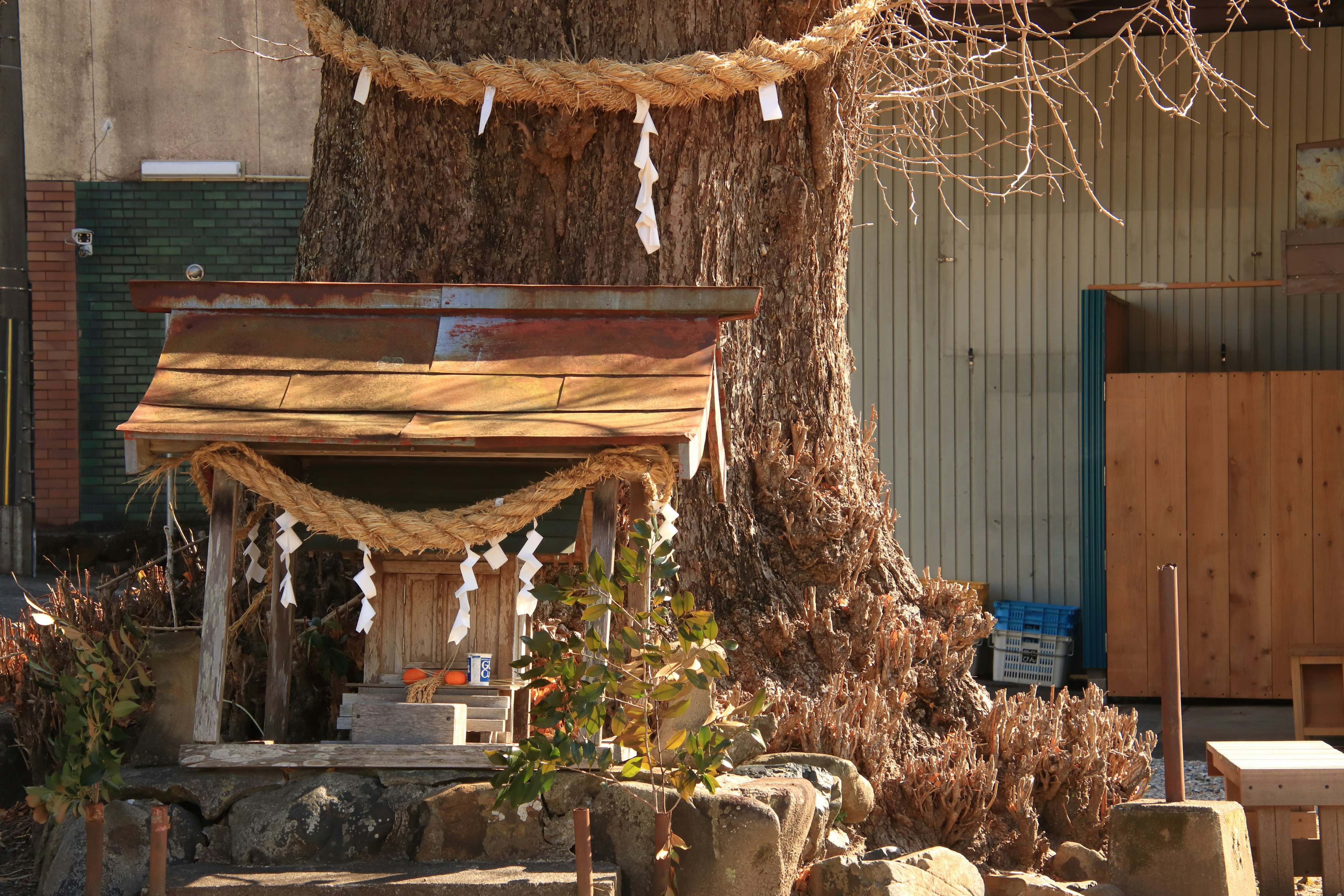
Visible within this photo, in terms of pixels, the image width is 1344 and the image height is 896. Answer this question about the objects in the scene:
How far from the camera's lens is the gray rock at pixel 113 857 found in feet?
13.0

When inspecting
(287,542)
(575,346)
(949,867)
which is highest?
(575,346)

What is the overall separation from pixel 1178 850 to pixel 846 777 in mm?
1113

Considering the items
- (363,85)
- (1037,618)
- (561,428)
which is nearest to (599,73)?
(363,85)

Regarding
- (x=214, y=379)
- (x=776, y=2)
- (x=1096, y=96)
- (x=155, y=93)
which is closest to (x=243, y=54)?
(x=155, y=93)

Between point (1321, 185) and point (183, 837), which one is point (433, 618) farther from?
point (1321, 185)

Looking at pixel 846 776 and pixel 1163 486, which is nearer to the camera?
pixel 846 776

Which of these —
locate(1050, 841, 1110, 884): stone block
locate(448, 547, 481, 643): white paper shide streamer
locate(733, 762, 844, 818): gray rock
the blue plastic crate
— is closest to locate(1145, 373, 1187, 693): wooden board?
the blue plastic crate

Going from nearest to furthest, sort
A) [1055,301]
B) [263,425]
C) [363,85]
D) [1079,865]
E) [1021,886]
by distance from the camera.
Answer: [263,425]
[1021,886]
[1079,865]
[363,85]
[1055,301]

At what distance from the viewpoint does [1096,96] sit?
10.0m

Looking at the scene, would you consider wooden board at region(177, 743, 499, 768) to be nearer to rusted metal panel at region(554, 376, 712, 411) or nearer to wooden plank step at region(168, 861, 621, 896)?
wooden plank step at region(168, 861, 621, 896)

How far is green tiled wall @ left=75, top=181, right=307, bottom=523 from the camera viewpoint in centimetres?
1327

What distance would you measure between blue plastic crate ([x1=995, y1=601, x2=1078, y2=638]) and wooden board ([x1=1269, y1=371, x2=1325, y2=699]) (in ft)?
4.52

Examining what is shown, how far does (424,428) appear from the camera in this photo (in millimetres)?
3764

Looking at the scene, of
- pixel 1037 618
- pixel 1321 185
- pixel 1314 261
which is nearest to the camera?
pixel 1314 261
